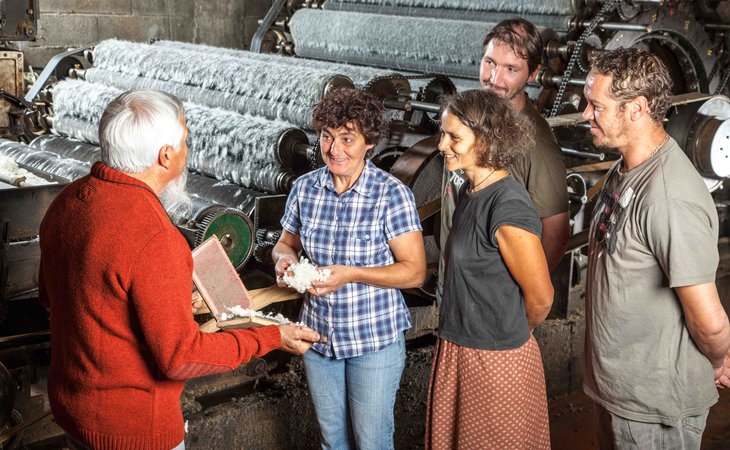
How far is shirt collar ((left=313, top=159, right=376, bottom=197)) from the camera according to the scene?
8.14 feet

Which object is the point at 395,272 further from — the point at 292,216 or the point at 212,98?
the point at 212,98

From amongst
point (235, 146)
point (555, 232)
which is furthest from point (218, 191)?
Result: point (555, 232)

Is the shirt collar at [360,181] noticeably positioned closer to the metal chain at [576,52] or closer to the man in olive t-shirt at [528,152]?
the man in olive t-shirt at [528,152]

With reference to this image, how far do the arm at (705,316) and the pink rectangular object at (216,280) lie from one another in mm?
1165

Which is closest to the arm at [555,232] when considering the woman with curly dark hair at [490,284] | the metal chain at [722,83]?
the woman with curly dark hair at [490,284]

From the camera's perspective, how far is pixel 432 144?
126 inches

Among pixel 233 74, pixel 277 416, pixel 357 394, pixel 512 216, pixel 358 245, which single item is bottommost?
pixel 277 416

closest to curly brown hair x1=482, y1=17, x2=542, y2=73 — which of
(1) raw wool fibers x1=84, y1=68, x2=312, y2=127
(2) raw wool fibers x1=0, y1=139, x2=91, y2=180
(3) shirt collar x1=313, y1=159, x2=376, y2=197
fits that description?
(3) shirt collar x1=313, y1=159, x2=376, y2=197

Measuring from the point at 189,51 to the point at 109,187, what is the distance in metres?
2.74

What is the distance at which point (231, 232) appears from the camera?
2.95 metres

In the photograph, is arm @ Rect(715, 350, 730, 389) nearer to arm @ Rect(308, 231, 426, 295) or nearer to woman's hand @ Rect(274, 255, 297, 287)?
arm @ Rect(308, 231, 426, 295)

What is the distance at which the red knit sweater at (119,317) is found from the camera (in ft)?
5.88

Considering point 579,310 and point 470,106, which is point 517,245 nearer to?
point 470,106

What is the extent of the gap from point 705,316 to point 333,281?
3.23ft
